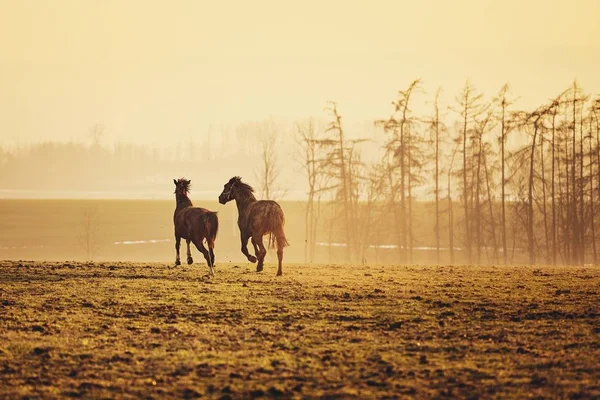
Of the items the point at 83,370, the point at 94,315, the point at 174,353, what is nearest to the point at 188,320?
the point at 94,315

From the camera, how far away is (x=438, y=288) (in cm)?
2417

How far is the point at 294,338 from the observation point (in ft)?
49.8

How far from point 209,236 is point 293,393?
1686cm

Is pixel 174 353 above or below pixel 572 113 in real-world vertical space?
below

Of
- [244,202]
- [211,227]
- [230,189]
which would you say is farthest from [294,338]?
[230,189]

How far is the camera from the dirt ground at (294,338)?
1170 centimetres

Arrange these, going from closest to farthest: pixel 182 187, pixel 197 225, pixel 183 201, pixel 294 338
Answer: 1. pixel 294 338
2. pixel 197 225
3. pixel 183 201
4. pixel 182 187

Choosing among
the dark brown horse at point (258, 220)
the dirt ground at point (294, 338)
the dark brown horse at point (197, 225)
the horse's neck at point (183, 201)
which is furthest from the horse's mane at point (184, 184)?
the dirt ground at point (294, 338)

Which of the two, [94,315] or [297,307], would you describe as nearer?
[94,315]

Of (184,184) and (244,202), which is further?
(184,184)

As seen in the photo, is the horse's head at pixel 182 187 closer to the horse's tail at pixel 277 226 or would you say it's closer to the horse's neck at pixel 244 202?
the horse's neck at pixel 244 202

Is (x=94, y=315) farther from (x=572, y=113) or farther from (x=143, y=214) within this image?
(x=143, y=214)

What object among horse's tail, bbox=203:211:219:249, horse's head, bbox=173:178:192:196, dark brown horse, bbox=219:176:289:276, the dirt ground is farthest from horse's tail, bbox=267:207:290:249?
horse's head, bbox=173:178:192:196

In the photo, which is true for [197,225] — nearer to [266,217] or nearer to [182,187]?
[266,217]
